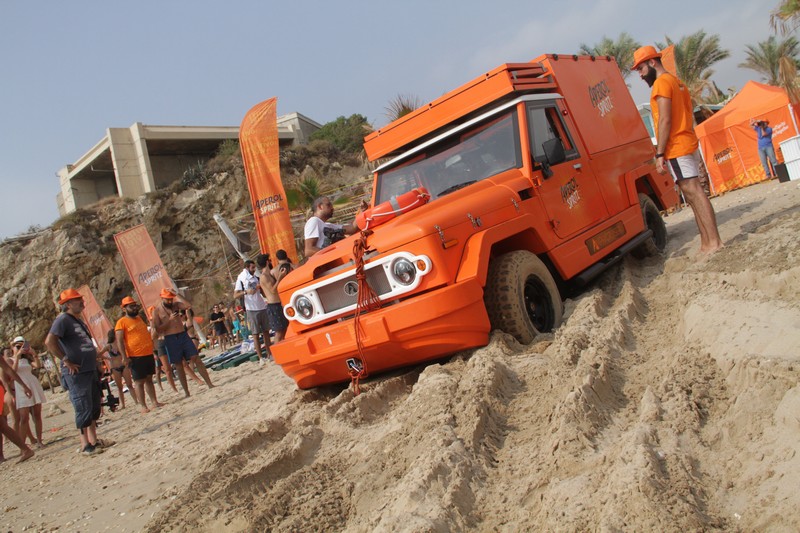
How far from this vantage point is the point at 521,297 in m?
4.66

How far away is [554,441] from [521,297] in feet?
6.15

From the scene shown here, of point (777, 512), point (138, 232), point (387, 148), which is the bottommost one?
point (777, 512)

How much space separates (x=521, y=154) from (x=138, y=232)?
14.7m

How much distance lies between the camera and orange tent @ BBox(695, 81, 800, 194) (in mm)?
17094

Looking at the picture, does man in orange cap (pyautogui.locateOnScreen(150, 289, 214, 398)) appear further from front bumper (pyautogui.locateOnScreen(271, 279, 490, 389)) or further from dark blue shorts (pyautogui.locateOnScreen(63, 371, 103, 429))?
front bumper (pyautogui.locateOnScreen(271, 279, 490, 389))

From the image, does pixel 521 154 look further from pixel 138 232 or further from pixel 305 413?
pixel 138 232

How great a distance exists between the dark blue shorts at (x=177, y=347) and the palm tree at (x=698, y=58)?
33.8 meters

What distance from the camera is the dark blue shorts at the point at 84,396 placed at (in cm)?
687

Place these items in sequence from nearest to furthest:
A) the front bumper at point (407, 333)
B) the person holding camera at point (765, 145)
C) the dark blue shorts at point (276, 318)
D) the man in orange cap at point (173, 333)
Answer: the front bumper at point (407, 333) → the dark blue shorts at point (276, 318) → the man in orange cap at point (173, 333) → the person holding camera at point (765, 145)

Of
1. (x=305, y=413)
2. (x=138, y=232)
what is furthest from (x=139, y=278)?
(x=305, y=413)

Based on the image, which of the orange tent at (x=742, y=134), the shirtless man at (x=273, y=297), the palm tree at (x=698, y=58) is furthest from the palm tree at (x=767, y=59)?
the shirtless man at (x=273, y=297)

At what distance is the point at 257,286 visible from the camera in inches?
411

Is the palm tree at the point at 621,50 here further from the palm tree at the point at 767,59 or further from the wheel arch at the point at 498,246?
the wheel arch at the point at 498,246

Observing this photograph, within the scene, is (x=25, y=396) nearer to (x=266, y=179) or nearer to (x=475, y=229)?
(x=266, y=179)
